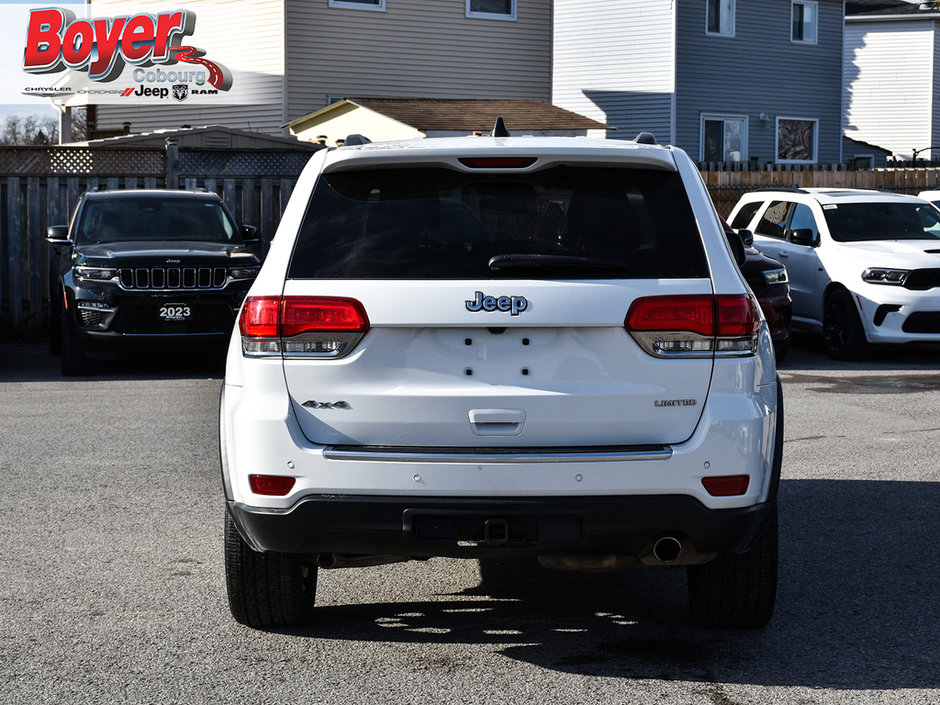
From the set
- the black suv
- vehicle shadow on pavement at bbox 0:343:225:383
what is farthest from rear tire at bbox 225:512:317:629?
vehicle shadow on pavement at bbox 0:343:225:383

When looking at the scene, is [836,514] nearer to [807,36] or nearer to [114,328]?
[114,328]

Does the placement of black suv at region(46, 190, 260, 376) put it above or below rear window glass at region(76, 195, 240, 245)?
below

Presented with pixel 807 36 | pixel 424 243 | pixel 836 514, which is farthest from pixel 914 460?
pixel 807 36

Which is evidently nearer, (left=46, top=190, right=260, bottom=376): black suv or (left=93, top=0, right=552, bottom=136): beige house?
(left=46, top=190, right=260, bottom=376): black suv

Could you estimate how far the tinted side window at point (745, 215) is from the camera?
675 inches

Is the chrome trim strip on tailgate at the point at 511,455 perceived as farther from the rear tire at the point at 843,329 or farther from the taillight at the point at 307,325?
the rear tire at the point at 843,329

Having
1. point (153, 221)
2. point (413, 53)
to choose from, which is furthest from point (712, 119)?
point (153, 221)

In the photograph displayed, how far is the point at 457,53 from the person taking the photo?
33125 mm

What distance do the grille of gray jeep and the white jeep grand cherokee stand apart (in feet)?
27.6

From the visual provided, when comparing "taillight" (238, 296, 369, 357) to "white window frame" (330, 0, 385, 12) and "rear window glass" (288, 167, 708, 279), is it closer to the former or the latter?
"rear window glass" (288, 167, 708, 279)

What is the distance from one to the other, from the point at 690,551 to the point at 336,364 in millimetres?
1321

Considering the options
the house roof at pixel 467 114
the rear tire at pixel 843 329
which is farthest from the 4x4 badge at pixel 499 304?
the house roof at pixel 467 114

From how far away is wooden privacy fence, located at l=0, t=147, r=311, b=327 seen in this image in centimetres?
1703

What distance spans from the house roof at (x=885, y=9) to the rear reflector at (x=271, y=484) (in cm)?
4977
